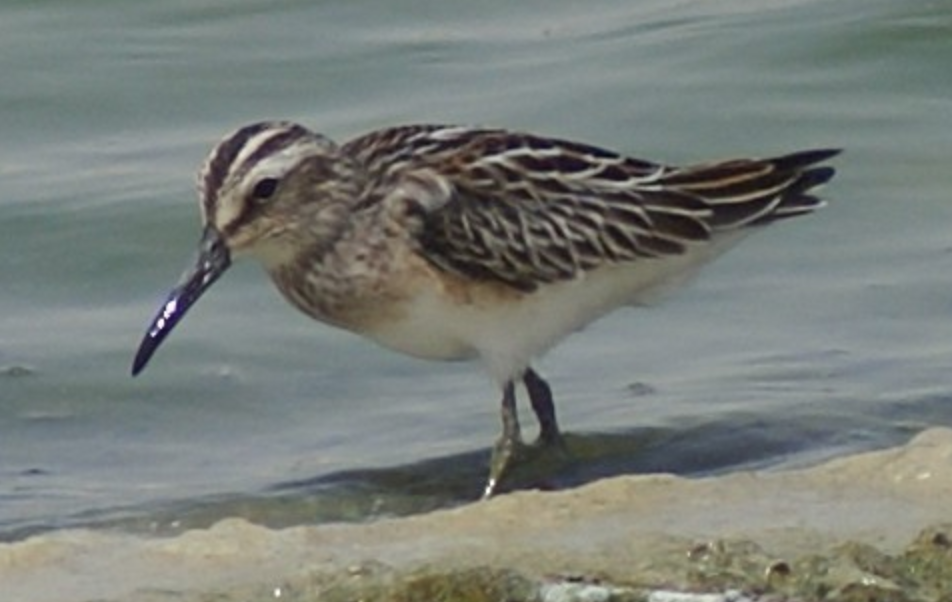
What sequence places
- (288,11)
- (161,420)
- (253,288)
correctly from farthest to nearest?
(288,11) < (253,288) < (161,420)

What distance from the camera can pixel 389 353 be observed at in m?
10.0

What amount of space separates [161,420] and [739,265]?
7.85 ft

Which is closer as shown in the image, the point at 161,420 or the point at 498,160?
the point at 498,160

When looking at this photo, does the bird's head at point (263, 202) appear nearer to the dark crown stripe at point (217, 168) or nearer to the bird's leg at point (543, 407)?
the dark crown stripe at point (217, 168)

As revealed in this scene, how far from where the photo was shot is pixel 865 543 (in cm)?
671

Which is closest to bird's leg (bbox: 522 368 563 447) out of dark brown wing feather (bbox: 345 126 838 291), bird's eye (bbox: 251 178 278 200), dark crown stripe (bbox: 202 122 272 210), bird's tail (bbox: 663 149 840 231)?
dark brown wing feather (bbox: 345 126 838 291)

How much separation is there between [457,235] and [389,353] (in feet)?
5.10

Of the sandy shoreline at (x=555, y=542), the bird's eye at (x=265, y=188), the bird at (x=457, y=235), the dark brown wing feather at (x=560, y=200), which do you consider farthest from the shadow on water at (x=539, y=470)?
the bird's eye at (x=265, y=188)

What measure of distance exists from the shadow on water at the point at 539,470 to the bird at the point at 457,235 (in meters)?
0.15

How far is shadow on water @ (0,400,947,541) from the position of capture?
8.38 meters

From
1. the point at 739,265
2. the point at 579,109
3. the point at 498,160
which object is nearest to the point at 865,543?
the point at 498,160

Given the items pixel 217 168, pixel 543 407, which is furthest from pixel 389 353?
pixel 217 168

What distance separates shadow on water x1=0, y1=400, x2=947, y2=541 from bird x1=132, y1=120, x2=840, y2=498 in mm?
146

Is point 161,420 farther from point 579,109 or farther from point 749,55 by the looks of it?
point 749,55
